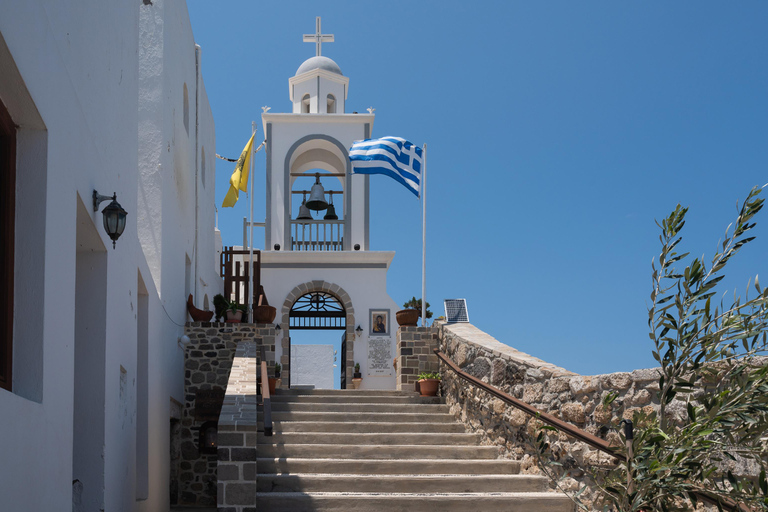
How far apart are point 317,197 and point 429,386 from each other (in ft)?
23.1

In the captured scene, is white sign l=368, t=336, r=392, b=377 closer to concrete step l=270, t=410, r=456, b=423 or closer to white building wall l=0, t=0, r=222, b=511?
white building wall l=0, t=0, r=222, b=511

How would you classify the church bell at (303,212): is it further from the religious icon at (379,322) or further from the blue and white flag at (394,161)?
the blue and white flag at (394,161)

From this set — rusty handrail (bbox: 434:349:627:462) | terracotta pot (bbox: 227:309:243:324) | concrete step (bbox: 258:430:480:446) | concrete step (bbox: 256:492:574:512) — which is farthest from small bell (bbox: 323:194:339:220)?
concrete step (bbox: 256:492:574:512)

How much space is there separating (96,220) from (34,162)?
1.89 meters

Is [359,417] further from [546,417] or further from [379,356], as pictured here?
[379,356]

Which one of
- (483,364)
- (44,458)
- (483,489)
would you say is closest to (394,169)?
(483,364)

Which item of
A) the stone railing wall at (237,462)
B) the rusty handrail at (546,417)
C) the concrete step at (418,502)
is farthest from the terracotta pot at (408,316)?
the stone railing wall at (237,462)

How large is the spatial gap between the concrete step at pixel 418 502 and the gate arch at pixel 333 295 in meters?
9.95

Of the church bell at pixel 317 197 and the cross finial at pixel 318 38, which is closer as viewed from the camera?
the church bell at pixel 317 197

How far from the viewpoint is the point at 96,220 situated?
6496 mm

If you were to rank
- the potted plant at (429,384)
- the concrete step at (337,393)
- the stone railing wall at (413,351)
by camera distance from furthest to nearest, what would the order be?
the stone railing wall at (413,351), the concrete step at (337,393), the potted plant at (429,384)

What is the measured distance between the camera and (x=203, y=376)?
12508 mm

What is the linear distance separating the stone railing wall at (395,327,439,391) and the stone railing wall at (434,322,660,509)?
0.58m

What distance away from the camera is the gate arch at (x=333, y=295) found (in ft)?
55.8
